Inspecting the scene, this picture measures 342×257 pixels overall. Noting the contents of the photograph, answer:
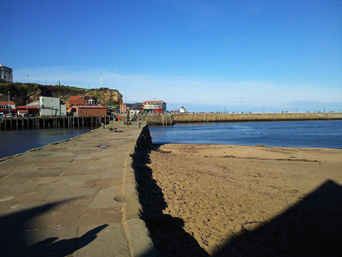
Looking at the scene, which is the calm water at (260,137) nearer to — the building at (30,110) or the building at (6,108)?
the building at (30,110)

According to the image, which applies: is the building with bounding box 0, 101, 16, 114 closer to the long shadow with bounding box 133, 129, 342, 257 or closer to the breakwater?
the breakwater

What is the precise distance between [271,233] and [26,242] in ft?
16.5

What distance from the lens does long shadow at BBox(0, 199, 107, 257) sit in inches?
129

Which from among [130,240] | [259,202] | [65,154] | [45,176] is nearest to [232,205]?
[259,202]

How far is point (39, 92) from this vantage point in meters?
99.1

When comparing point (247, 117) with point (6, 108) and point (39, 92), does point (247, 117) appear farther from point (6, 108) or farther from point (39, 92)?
point (39, 92)

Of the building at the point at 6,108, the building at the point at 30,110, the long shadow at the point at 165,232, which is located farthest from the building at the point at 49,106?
the long shadow at the point at 165,232

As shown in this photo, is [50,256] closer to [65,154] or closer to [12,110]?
[65,154]

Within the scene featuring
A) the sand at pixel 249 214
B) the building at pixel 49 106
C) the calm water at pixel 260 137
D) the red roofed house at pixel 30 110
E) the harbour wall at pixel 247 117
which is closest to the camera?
the sand at pixel 249 214

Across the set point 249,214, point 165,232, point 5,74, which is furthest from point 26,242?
point 5,74

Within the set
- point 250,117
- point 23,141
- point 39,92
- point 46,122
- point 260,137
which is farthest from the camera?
point 39,92

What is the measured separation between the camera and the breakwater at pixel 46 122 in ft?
175

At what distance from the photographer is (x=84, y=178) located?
693 cm

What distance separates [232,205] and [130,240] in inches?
177
